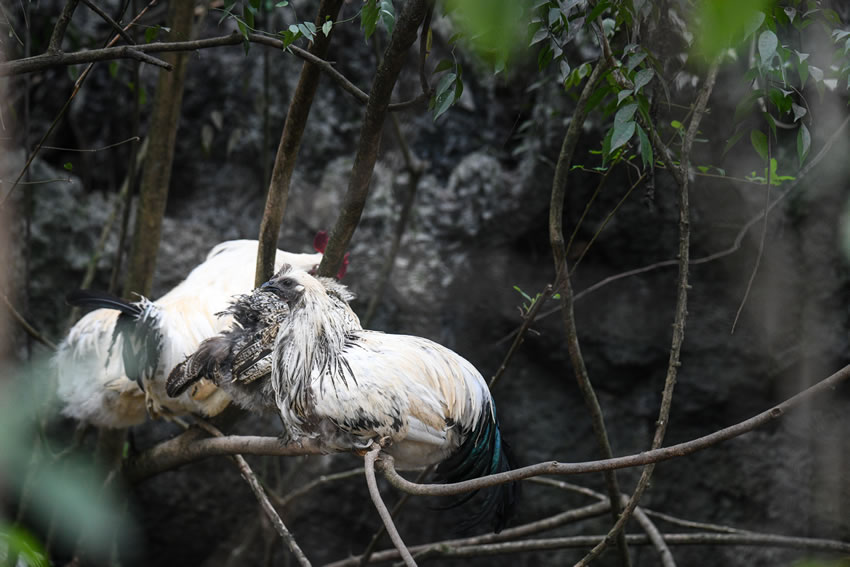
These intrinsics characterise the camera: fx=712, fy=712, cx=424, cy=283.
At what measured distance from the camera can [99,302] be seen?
2648mm

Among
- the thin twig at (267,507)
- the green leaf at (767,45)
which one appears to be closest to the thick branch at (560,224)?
the green leaf at (767,45)

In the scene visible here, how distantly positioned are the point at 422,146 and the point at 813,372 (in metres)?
2.35

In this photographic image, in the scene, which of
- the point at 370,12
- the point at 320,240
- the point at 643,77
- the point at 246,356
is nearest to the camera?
the point at 643,77

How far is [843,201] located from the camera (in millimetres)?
3400

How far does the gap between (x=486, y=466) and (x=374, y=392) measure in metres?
0.49

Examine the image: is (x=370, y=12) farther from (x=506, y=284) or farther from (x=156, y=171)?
(x=506, y=284)

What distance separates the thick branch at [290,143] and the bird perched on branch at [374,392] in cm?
23

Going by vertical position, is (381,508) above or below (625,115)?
below

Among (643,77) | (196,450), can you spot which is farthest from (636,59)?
(196,450)

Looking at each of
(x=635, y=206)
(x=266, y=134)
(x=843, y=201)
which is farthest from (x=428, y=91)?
(x=843, y=201)

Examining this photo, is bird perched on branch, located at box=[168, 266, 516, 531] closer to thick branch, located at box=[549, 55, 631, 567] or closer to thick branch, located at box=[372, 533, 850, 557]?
thick branch, located at box=[549, 55, 631, 567]

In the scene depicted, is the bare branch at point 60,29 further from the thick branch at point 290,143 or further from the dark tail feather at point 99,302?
the dark tail feather at point 99,302

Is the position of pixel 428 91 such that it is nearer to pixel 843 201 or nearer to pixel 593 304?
pixel 593 304

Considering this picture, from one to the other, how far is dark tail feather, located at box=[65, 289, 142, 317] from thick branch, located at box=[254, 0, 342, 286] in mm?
686
